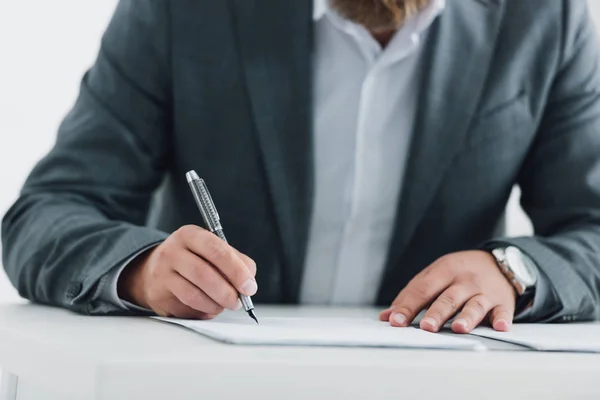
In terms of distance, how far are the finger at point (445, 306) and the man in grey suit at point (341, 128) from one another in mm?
360

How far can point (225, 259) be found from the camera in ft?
2.87

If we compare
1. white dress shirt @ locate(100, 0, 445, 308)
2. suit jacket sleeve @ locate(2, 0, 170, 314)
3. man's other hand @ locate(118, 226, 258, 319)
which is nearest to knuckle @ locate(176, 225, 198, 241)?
man's other hand @ locate(118, 226, 258, 319)

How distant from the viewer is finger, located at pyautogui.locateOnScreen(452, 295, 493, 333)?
2.87 ft

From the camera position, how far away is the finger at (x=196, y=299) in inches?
35.2

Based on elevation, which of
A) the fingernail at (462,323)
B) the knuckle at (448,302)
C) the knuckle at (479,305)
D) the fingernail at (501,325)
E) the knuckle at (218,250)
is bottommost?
the fingernail at (501,325)

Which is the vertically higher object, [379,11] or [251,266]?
[379,11]

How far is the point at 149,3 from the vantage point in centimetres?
136

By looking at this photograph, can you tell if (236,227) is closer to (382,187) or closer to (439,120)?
(382,187)

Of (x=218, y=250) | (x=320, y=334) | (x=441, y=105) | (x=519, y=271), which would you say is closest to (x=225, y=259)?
(x=218, y=250)

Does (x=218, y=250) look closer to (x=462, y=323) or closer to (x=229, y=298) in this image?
(x=229, y=298)

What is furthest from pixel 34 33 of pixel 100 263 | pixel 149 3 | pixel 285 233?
pixel 100 263

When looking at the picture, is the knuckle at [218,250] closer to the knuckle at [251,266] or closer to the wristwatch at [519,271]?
the knuckle at [251,266]

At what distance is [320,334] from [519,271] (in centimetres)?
39

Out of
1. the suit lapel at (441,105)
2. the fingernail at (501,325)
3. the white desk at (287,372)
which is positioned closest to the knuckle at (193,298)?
the white desk at (287,372)
